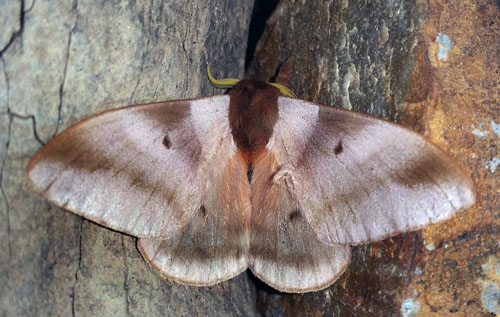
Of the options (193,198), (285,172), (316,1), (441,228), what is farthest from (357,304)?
(316,1)

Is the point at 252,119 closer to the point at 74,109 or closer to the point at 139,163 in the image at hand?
the point at 139,163

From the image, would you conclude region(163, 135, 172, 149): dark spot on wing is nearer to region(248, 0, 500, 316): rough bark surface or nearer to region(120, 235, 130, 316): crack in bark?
region(120, 235, 130, 316): crack in bark

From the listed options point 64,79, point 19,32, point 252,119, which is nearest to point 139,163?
point 64,79

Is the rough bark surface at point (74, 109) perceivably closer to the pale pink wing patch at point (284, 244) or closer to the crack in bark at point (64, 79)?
the crack in bark at point (64, 79)

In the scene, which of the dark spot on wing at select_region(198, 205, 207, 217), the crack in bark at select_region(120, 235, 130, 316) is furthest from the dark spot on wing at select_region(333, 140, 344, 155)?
the crack in bark at select_region(120, 235, 130, 316)

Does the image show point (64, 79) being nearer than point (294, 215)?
Yes

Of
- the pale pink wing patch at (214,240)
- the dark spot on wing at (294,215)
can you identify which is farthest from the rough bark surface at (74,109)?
the dark spot on wing at (294,215)
